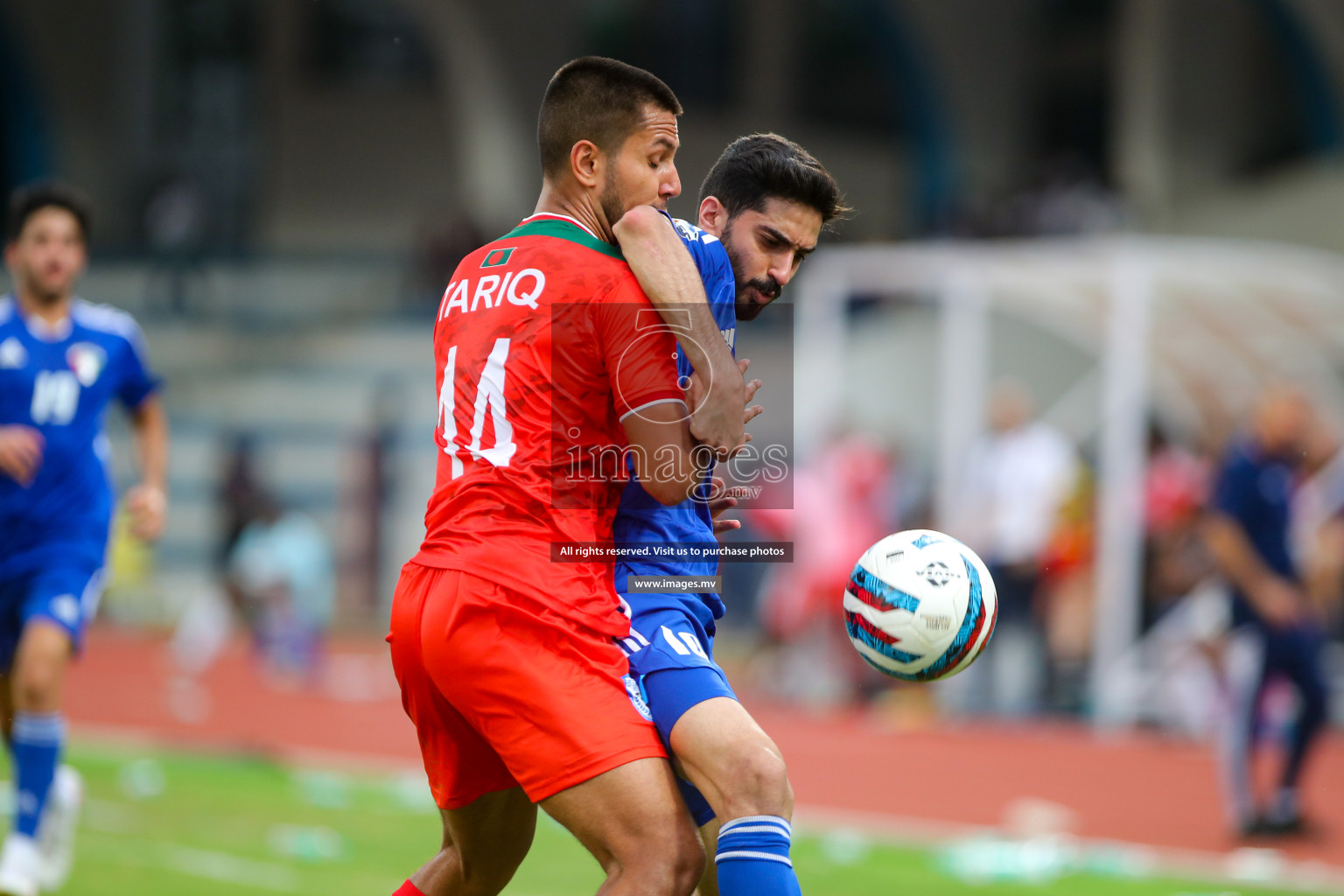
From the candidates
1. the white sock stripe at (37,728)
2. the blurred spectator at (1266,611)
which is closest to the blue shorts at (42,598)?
the white sock stripe at (37,728)

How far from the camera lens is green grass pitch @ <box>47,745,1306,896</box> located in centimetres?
693

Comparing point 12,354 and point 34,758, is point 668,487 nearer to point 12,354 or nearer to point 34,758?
point 34,758

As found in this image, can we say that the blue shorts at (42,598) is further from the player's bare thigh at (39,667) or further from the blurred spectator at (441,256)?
the blurred spectator at (441,256)

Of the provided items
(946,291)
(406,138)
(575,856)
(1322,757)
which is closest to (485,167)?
(406,138)

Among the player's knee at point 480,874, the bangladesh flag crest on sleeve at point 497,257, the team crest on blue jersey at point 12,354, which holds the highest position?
the team crest on blue jersey at point 12,354

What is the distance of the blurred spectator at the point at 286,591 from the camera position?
603 inches

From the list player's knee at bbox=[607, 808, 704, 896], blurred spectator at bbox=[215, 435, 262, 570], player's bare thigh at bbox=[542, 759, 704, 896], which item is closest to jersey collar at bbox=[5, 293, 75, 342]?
player's bare thigh at bbox=[542, 759, 704, 896]

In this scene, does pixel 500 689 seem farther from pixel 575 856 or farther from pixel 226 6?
pixel 226 6

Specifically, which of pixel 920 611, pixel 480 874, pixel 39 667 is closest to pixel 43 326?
pixel 39 667

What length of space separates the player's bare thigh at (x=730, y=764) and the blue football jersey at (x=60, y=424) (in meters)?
3.69

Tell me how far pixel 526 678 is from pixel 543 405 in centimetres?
61

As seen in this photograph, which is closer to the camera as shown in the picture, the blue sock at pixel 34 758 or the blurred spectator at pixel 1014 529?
the blue sock at pixel 34 758

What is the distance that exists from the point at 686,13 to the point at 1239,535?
1881 centimetres

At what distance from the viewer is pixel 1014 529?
1263cm
